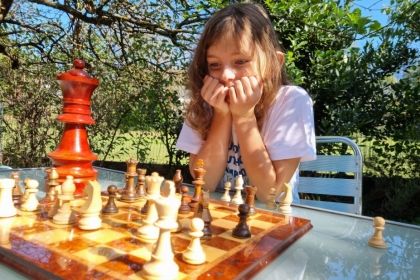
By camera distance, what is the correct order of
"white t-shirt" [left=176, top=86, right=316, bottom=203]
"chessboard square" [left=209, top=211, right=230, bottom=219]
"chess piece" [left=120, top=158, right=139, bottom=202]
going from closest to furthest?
"chessboard square" [left=209, top=211, right=230, bottom=219] < "chess piece" [left=120, top=158, right=139, bottom=202] < "white t-shirt" [left=176, top=86, right=316, bottom=203]

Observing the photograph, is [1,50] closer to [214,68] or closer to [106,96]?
[106,96]

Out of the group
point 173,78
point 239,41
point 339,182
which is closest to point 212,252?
point 239,41

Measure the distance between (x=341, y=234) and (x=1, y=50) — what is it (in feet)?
16.8

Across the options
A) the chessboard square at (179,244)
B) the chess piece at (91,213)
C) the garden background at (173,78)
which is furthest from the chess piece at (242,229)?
the garden background at (173,78)

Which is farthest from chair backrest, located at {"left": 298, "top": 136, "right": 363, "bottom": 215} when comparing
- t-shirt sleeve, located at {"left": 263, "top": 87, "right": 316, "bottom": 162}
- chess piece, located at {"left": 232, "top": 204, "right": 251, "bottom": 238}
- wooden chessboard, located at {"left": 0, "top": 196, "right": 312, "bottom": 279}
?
chess piece, located at {"left": 232, "top": 204, "right": 251, "bottom": 238}

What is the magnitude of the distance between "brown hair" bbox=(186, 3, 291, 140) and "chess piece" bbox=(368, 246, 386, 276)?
0.94 metres

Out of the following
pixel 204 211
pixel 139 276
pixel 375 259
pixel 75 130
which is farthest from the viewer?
pixel 75 130

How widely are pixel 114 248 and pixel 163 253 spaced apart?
0.14 meters

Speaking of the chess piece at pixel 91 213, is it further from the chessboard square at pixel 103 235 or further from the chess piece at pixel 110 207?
the chess piece at pixel 110 207

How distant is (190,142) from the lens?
1.90 meters

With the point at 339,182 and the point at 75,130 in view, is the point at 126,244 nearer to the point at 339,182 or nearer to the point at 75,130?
the point at 75,130

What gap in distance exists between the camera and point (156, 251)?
24.7 inches

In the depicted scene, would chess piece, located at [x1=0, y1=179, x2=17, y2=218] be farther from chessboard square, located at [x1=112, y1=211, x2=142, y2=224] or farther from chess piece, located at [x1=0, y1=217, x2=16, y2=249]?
chessboard square, located at [x1=112, y1=211, x2=142, y2=224]

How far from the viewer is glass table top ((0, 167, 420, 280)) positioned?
723 millimetres
